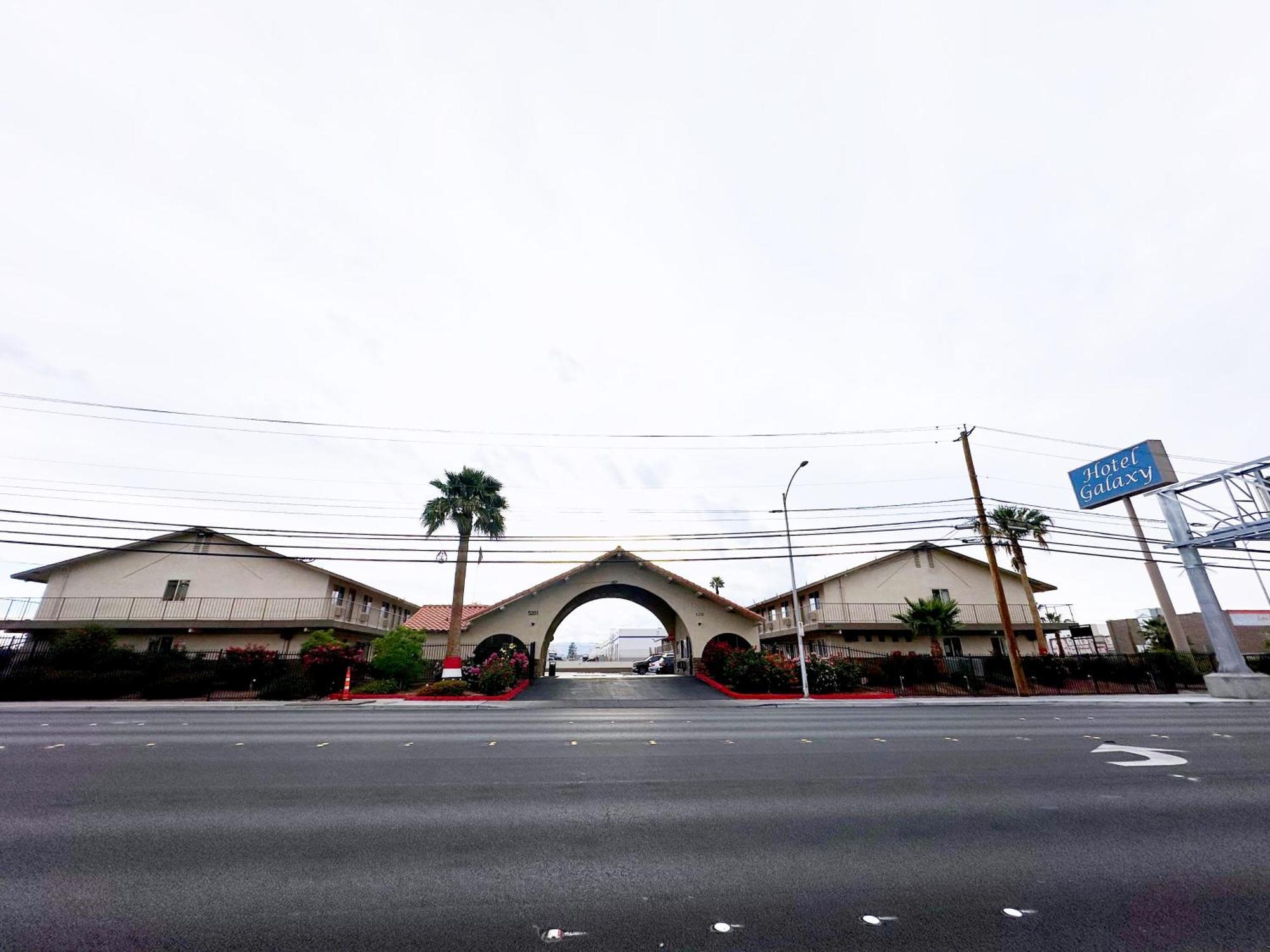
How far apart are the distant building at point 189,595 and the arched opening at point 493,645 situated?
26.6 ft

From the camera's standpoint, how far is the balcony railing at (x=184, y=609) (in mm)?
27969

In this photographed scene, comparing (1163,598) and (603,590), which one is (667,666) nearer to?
(603,590)

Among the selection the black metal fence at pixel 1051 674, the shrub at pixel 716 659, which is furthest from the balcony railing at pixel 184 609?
the black metal fence at pixel 1051 674

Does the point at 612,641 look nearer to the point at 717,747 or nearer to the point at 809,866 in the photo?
the point at 717,747

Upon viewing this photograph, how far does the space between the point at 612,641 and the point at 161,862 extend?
83583 mm

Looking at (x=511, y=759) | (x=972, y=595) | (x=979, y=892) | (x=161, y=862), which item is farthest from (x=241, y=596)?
(x=972, y=595)

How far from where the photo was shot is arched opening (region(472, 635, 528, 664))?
29453 mm

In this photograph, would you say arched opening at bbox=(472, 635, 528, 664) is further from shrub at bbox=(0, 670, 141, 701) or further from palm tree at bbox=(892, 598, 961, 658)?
palm tree at bbox=(892, 598, 961, 658)

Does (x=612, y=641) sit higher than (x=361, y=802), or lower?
higher

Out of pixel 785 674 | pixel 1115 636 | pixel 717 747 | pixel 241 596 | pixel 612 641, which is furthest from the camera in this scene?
pixel 612 641

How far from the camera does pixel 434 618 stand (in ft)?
121

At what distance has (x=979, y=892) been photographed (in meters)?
3.81

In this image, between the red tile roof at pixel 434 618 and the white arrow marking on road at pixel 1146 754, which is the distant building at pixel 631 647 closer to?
the red tile roof at pixel 434 618

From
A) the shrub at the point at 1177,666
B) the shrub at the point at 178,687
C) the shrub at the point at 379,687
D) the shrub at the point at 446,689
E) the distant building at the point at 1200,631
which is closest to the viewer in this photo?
the shrub at the point at 178,687
